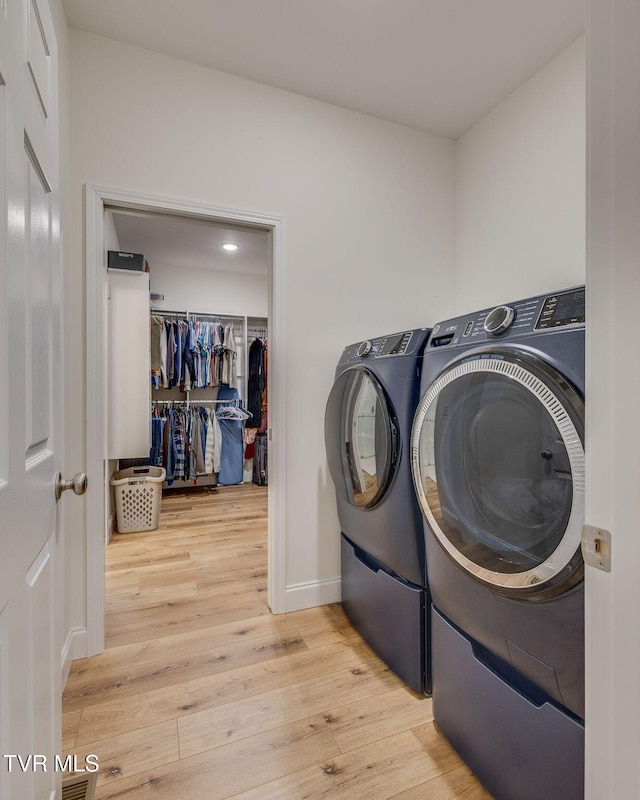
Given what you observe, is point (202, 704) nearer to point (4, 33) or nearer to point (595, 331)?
point (595, 331)

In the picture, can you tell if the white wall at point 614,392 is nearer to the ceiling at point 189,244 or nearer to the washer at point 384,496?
the washer at point 384,496

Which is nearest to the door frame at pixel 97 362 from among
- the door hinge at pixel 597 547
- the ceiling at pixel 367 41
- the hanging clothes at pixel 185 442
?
the ceiling at pixel 367 41

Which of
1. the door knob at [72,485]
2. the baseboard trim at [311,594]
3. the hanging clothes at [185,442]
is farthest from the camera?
the hanging clothes at [185,442]

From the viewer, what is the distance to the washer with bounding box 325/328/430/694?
57.3 inches

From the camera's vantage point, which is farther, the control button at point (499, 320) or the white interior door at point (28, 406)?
the control button at point (499, 320)

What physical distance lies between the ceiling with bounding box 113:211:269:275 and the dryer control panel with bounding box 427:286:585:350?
2.50m

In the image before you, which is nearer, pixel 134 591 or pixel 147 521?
pixel 134 591

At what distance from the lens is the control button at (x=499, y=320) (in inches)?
39.4

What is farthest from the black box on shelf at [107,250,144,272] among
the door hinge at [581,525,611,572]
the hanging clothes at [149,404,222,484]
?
the door hinge at [581,525,611,572]

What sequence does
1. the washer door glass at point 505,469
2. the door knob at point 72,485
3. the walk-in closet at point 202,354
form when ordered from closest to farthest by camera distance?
the washer door glass at point 505,469, the door knob at point 72,485, the walk-in closet at point 202,354

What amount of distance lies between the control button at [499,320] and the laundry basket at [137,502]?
Result: 116 inches

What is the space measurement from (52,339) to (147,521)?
265cm

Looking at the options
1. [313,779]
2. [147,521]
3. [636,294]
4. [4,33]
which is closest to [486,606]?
[313,779]

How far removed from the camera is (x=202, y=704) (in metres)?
1.42
